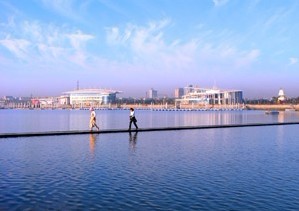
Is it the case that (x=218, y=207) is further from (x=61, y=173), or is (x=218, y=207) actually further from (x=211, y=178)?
(x=61, y=173)

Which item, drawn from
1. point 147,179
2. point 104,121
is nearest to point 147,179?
point 147,179

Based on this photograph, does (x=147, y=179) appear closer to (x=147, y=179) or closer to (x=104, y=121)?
(x=147, y=179)

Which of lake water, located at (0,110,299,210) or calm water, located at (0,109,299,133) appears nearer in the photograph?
lake water, located at (0,110,299,210)

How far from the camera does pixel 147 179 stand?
1065 centimetres

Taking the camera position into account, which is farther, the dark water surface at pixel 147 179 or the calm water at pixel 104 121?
the calm water at pixel 104 121

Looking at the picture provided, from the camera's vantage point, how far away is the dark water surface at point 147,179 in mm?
8375

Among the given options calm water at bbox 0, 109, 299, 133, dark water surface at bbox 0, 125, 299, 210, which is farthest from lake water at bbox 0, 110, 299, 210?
calm water at bbox 0, 109, 299, 133

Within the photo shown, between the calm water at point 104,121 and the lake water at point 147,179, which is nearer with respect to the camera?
the lake water at point 147,179

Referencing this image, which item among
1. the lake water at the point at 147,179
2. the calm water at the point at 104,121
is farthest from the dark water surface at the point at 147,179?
the calm water at the point at 104,121

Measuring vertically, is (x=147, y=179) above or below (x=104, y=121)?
below

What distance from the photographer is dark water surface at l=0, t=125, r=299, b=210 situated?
27.5 feet

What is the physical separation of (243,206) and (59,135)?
A: 17.3 m

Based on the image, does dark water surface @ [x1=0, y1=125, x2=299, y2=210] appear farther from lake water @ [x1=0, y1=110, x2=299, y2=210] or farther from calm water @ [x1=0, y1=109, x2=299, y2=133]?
calm water @ [x1=0, y1=109, x2=299, y2=133]

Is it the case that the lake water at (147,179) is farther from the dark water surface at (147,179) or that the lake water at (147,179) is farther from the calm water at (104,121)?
the calm water at (104,121)
